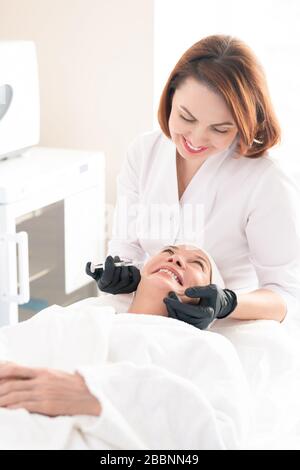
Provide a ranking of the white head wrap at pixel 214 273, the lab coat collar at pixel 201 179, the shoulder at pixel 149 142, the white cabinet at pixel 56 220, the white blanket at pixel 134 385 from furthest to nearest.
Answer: the white cabinet at pixel 56 220 → the shoulder at pixel 149 142 → the lab coat collar at pixel 201 179 → the white head wrap at pixel 214 273 → the white blanket at pixel 134 385

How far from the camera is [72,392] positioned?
1.23m

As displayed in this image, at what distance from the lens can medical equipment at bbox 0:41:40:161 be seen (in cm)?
245

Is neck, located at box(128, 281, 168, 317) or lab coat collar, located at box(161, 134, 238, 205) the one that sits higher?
lab coat collar, located at box(161, 134, 238, 205)

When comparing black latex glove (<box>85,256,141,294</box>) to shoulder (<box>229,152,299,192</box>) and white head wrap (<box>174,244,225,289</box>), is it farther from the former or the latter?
shoulder (<box>229,152,299,192</box>)

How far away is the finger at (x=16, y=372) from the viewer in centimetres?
128

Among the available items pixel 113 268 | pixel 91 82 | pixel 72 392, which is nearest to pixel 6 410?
pixel 72 392

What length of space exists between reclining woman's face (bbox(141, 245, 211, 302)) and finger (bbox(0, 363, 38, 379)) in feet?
1.58

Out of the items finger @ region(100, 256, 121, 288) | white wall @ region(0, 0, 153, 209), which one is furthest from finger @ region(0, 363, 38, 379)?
white wall @ region(0, 0, 153, 209)

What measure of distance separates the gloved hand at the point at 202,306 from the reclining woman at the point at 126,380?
6 cm

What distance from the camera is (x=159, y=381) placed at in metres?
1.24

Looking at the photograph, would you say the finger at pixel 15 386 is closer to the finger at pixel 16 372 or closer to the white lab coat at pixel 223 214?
the finger at pixel 16 372

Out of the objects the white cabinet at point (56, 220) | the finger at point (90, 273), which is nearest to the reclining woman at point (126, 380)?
the finger at point (90, 273)

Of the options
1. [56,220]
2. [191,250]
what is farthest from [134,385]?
[56,220]

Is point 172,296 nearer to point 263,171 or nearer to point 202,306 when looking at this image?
point 202,306
